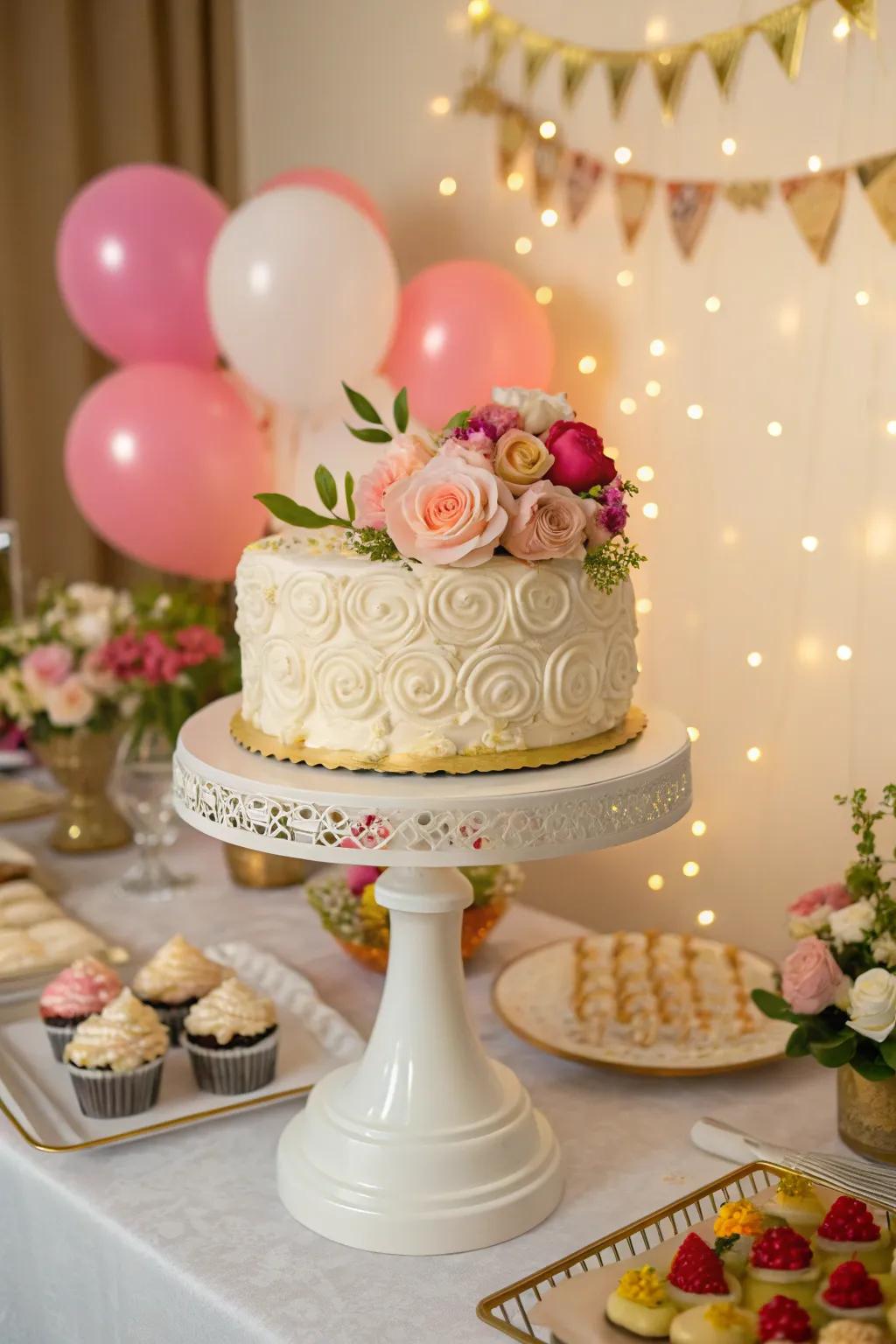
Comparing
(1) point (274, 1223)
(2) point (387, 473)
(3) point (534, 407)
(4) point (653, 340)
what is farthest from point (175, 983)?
(4) point (653, 340)

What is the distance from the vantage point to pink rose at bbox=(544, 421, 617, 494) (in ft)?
4.05

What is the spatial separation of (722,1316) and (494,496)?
25.9 inches

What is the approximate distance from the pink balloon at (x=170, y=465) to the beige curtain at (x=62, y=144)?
0.57 m

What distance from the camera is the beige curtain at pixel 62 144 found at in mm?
2846

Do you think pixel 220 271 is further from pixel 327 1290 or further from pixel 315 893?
pixel 327 1290

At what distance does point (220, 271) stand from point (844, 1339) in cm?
177

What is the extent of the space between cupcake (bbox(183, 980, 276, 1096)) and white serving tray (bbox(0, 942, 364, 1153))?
0.05 feet

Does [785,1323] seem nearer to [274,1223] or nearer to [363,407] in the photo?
[274,1223]

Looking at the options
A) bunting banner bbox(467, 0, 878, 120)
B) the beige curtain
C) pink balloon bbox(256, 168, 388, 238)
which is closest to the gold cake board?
bunting banner bbox(467, 0, 878, 120)

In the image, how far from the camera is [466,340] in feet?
6.86

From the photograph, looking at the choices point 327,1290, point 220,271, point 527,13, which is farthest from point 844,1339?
point 527,13

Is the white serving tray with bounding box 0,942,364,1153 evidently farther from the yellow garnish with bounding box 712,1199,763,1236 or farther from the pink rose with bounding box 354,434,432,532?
the pink rose with bounding box 354,434,432,532

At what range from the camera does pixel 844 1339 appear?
942mm

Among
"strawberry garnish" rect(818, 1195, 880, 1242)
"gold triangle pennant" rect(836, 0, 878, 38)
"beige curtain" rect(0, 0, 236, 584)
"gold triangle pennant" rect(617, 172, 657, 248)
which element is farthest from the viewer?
"beige curtain" rect(0, 0, 236, 584)
